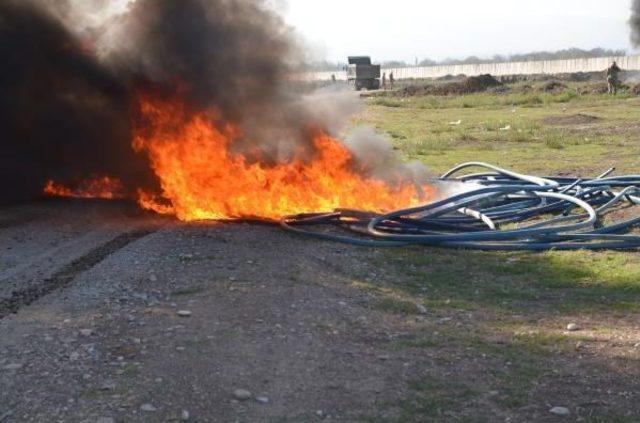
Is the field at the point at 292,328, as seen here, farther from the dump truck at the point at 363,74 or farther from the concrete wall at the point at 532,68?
the concrete wall at the point at 532,68

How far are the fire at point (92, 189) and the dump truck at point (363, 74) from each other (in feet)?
160

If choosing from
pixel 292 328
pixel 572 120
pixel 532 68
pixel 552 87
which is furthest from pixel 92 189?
pixel 532 68

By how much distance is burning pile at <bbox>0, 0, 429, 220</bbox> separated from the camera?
1152 cm

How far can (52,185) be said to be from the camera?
12906mm

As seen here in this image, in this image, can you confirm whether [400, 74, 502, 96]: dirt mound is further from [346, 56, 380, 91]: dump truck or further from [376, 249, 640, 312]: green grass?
[376, 249, 640, 312]: green grass

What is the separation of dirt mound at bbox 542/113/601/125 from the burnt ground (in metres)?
20.0

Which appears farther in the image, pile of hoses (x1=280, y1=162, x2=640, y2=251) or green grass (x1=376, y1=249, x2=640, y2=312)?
pile of hoses (x1=280, y1=162, x2=640, y2=251)

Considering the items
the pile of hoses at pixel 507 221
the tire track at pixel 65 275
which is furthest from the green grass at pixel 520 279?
the tire track at pixel 65 275

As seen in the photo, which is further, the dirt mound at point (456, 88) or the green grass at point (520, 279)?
the dirt mound at point (456, 88)

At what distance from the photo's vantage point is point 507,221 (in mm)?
11789

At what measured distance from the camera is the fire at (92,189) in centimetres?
1255

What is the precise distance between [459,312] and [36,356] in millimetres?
3571

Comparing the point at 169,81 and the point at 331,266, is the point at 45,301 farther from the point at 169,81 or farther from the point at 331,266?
the point at 169,81

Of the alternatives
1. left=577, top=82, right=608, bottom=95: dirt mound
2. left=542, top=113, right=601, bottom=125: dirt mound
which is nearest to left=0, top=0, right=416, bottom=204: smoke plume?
left=542, top=113, right=601, bottom=125: dirt mound
